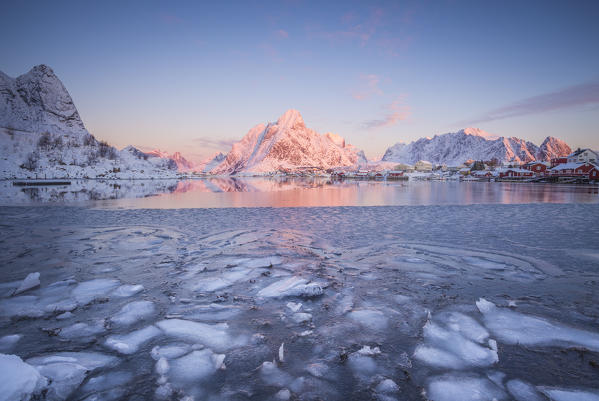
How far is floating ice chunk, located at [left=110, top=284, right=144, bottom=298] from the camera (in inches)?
167

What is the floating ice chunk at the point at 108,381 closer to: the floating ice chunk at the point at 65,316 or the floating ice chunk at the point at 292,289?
the floating ice chunk at the point at 65,316

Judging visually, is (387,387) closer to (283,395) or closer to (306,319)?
(283,395)

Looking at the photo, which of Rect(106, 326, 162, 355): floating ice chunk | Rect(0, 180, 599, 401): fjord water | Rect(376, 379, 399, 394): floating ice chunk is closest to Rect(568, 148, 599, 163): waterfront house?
Rect(0, 180, 599, 401): fjord water

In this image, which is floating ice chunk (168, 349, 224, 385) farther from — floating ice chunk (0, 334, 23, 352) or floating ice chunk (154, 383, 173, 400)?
floating ice chunk (0, 334, 23, 352)

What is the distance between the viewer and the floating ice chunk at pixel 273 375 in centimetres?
245

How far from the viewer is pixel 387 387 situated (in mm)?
2379

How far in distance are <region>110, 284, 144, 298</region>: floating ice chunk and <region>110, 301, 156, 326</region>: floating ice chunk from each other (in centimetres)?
42

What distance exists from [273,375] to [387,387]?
38.9 inches

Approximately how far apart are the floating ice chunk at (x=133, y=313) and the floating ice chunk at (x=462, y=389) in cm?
331

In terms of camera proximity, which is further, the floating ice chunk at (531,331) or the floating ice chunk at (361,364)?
the floating ice chunk at (531,331)

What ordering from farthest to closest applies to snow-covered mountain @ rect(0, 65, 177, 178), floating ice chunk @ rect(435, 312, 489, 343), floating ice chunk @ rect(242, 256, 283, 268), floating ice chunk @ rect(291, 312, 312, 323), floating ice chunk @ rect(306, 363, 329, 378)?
snow-covered mountain @ rect(0, 65, 177, 178)
floating ice chunk @ rect(242, 256, 283, 268)
floating ice chunk @ rect(291, 312, 312, 323)
floating ice chunk @ rect(435, 312, 489, 343)
floating ice chunk @ rect(306, 363, 329, 378)

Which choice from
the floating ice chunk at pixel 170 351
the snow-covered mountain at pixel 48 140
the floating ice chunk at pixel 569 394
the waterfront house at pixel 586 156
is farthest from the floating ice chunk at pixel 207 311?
the waterfront house at pixel 586 156

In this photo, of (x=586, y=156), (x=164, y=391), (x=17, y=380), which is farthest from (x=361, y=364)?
(x=586, y=156)

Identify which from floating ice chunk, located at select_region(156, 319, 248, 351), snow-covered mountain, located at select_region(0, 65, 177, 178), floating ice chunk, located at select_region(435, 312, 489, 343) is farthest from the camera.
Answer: snow-covered mountain, located at select_region(0, 65, 177, 178)
